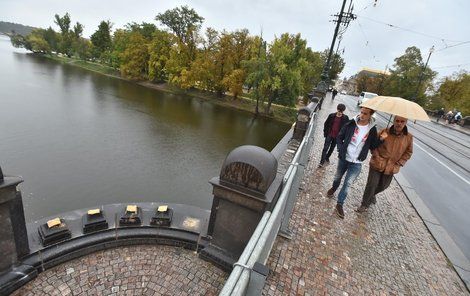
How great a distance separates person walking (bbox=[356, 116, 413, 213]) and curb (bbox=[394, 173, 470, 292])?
4.89ft

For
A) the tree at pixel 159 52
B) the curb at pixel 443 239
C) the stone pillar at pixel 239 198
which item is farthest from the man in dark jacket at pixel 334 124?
the tree at pixel 159 52

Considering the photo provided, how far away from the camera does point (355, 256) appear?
14.0 ft

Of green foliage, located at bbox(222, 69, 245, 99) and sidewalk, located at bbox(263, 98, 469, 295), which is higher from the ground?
green foliage, located at bbox(222, 69, 245, 99)

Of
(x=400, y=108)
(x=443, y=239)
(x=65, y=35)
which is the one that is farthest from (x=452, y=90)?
(x=65, y=35)

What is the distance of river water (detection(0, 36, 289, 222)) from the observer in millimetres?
10844

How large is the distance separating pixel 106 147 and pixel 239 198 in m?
13.9

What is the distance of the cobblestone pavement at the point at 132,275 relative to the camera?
13.3 ft

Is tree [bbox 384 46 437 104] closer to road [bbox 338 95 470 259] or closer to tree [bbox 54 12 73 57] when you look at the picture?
road [bbox 338 95 470 259]

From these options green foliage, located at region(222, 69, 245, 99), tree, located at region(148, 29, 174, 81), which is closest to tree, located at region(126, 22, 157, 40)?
tree, located at region(148, 29, 174, 81)

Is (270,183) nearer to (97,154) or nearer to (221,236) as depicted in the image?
(221,236)

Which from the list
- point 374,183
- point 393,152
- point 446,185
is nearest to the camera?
point 393,152

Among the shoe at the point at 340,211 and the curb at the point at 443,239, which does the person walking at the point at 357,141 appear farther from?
the curb at the point at 443,239

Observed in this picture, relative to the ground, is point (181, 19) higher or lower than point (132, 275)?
higher

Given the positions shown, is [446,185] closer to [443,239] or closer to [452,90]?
[443,239]
